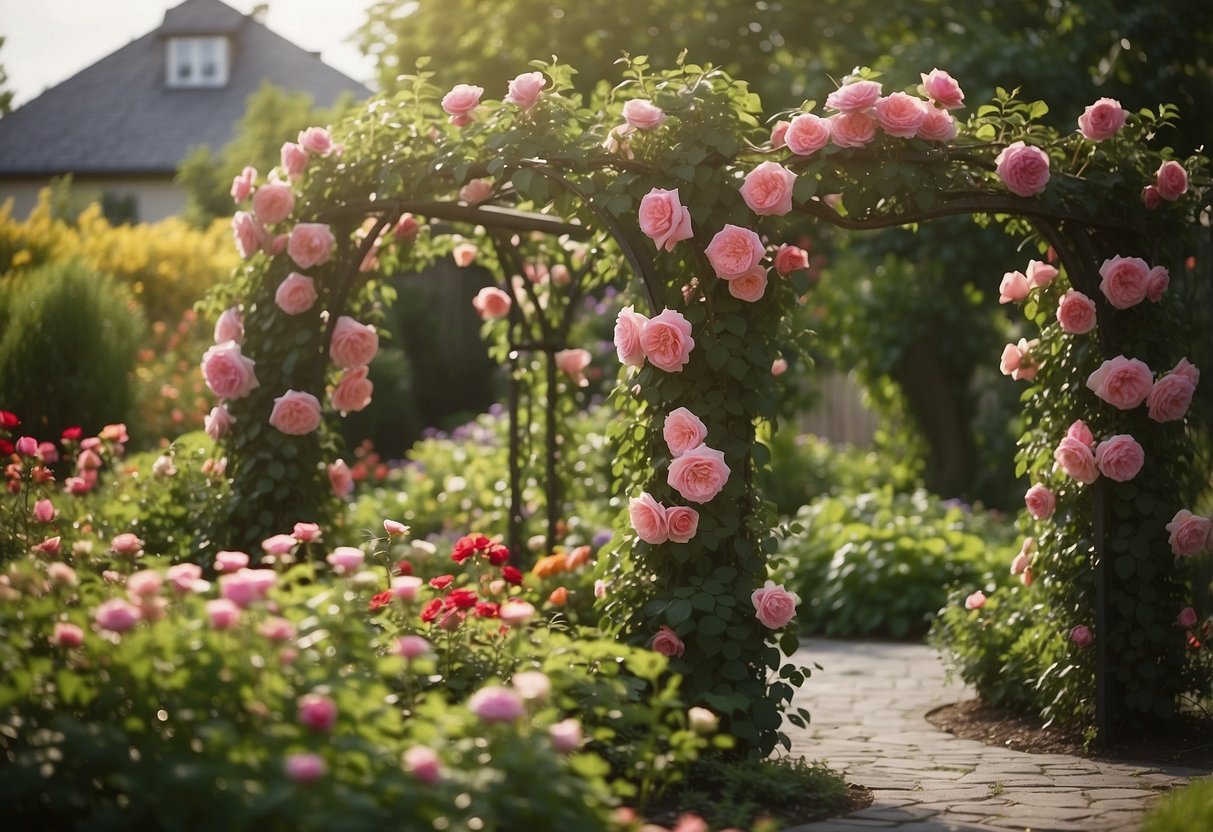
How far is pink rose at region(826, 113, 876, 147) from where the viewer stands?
4.06 meters

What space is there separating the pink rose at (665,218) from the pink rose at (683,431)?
19.6 inches

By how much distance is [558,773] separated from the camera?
2.50 meters

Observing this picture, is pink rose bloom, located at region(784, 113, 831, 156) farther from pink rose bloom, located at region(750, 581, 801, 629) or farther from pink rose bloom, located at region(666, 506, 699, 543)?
pink rose bloom, located at region(750, 581, 801, 629)

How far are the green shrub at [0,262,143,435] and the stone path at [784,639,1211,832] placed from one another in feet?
13.9

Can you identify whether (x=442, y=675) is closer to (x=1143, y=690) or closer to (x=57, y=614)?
(x=57, y=614)

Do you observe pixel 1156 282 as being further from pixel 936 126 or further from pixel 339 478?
pixel 339 478

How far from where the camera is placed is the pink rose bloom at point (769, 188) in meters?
3.95

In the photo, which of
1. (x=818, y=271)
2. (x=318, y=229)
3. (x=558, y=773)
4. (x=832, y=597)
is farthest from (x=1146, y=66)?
(x=558, y=773)

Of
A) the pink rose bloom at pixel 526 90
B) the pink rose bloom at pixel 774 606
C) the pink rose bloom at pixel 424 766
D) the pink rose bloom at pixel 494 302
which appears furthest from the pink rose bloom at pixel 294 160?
the pink rose bloom at pixel 424 766

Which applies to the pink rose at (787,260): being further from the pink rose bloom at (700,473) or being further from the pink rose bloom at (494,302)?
the pink rose bloom at (494,302)

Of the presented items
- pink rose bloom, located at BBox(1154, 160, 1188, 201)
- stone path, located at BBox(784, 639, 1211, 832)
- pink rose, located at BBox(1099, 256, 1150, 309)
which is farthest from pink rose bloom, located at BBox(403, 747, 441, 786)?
pink rose bloom, located at BBox(1154, 160, 1188, 201)

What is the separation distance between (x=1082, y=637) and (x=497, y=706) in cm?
295

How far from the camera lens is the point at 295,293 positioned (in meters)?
5.05

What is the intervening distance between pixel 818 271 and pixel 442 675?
914 centimetres
